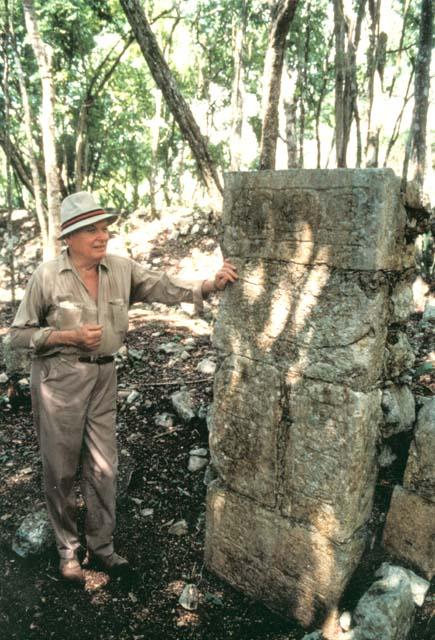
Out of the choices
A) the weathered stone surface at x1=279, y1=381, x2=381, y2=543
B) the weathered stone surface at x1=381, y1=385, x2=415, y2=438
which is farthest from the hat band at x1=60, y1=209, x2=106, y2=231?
the weathered stone surface at x1=381, y1=385, x2=415, y2=438

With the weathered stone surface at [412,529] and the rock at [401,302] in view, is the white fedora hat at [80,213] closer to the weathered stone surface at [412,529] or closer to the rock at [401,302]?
the rock at [401,302]

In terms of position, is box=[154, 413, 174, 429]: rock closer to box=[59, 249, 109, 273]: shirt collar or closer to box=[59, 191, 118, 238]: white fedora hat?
box=[59, 249, 109, 273]: shirt collar

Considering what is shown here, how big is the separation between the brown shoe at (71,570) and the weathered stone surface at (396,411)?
193 cm

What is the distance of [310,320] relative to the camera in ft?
7.23

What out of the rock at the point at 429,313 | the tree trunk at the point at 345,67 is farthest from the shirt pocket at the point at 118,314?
the tree trunk at the point at 345,67

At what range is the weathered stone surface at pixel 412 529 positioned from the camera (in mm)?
2379

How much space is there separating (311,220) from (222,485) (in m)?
1.56

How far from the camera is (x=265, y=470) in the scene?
2.52m

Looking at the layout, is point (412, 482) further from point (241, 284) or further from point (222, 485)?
point (241, 284)

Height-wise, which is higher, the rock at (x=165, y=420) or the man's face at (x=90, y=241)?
the man's face at (x=90, y=241)

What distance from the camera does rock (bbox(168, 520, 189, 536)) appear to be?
3.23 meters

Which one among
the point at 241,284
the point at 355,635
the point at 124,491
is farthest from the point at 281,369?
the point at 124,491

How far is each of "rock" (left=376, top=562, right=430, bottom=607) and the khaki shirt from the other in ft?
5.58

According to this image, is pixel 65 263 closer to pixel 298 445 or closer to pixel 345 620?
pixel 298 445
